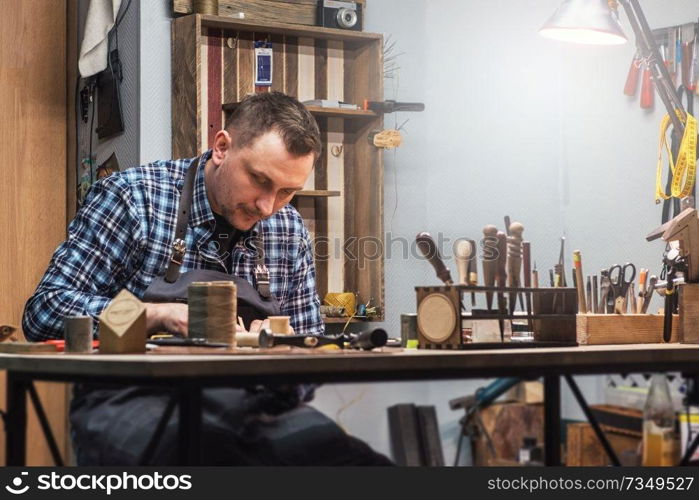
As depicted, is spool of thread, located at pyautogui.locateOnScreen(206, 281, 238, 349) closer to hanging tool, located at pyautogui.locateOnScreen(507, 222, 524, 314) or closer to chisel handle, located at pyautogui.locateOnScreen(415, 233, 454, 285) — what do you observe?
chisel handle, located at pyautogui.locateOnScreen(415, 233, 454, 285)

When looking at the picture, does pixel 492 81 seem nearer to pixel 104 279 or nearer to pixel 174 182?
pixel 174 182

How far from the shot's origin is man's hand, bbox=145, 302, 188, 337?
2303mm

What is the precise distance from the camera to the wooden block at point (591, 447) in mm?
1762

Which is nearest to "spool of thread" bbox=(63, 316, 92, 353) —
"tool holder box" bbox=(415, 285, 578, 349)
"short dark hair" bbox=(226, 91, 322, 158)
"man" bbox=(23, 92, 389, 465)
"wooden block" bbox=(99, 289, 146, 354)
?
"wooden block" bbox=(99, 289, 146, 354)

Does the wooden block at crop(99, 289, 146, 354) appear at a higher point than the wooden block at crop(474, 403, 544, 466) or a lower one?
higher

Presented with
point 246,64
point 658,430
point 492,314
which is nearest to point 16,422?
point 492,314

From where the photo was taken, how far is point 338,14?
446 centimetres

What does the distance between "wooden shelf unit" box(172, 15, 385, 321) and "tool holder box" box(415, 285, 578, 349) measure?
7.59 ft

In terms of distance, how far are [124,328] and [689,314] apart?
1341 millimetres

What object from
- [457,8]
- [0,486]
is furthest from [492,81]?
[0,486]

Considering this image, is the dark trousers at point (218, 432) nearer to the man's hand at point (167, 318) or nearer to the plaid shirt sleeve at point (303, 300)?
the man's hand at point (167, 318)

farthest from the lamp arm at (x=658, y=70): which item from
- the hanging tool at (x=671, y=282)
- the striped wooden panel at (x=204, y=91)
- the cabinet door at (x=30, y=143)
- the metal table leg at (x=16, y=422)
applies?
the cabinet door at (x=30, y=143)

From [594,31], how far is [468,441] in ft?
7.99

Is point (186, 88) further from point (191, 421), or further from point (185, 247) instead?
point (191, 421)
